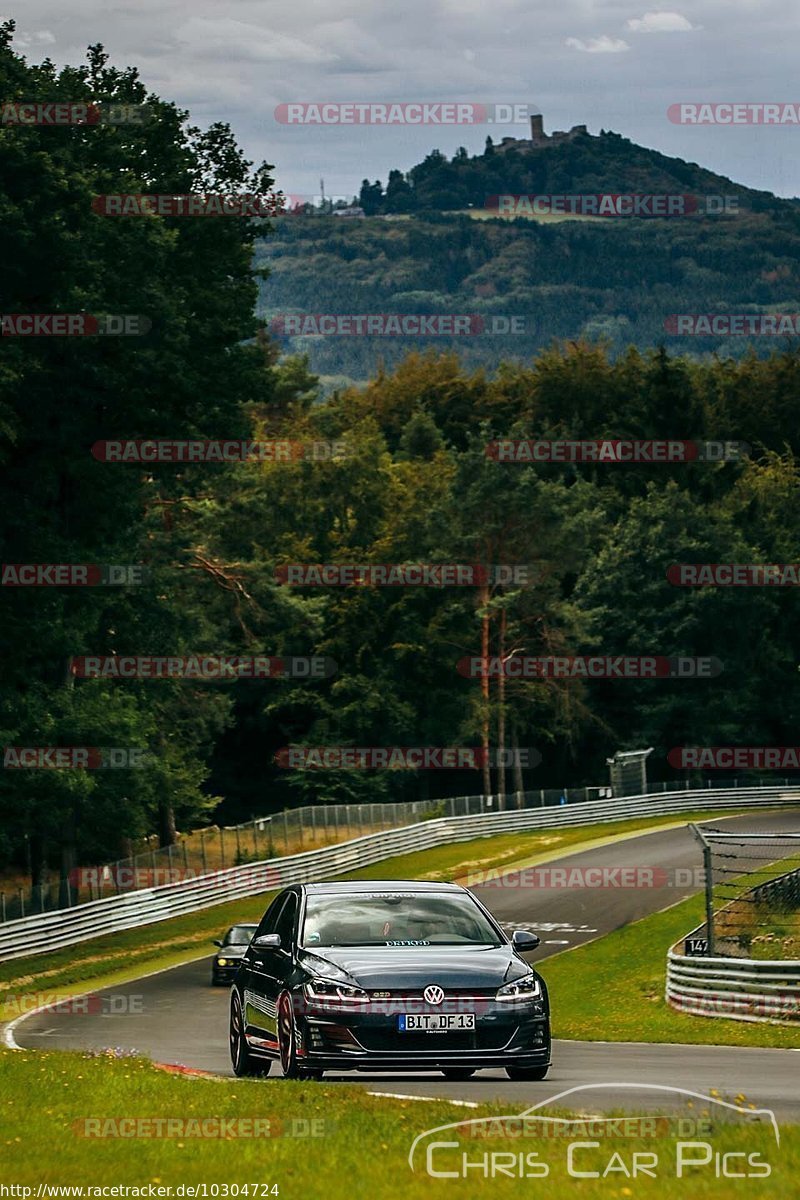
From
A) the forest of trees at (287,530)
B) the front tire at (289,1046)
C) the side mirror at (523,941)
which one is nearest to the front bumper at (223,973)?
the forest of trees at (287,530)

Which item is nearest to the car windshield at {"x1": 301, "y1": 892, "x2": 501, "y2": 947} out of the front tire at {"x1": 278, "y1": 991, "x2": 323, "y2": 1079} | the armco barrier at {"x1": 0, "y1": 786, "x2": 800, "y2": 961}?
the front tire at {"x1": 278, "y1": 991, "x2": 323, "y2": 1079}

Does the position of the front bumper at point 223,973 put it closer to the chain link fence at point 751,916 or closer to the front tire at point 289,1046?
the chain link fence at point 751,916

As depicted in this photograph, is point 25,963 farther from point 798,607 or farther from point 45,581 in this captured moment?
point 798,607

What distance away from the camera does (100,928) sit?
148 feet

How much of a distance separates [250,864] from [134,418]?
54.3 ft

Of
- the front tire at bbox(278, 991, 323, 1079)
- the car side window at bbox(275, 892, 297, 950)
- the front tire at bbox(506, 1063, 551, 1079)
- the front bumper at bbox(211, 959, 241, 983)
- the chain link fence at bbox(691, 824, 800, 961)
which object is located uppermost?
the car side window at bbox(275, 892, 297, 950)

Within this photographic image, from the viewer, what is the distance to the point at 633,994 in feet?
98.4

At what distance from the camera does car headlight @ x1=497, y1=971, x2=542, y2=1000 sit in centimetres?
1318

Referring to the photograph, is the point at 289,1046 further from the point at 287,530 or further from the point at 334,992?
the point at 287,530

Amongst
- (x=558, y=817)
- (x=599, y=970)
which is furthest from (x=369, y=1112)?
(x=558, y=817)

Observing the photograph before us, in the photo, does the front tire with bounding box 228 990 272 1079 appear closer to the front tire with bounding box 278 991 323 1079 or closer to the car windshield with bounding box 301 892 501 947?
the front tire with bounding box 278 991 323 1079

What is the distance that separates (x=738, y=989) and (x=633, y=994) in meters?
6.19

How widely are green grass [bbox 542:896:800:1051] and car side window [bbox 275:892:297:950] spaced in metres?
6.79

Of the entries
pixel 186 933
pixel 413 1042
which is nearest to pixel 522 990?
pixel 413 1042
